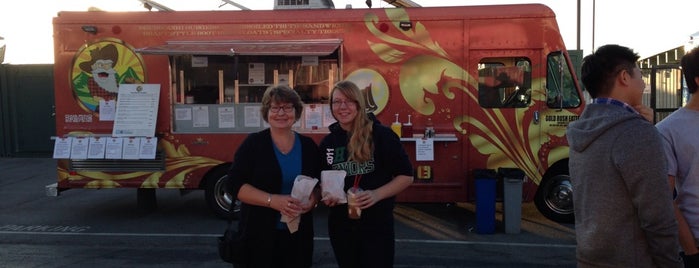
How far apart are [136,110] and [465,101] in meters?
4.35

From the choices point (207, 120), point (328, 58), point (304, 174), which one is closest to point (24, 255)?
point (207, 120)

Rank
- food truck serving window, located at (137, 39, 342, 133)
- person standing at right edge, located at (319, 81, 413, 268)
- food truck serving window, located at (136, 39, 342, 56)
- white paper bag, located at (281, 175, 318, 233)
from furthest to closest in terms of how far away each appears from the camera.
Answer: food truck serving window, located at (137, 39, 342, 133) < food truck serving window, located at (136, 39, 342, 56) < person standing at right edge, located at (319, 81, 413, 268) < white paper bag, located at (281, 175, 318, 233)

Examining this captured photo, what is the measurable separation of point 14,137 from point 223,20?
11036mm

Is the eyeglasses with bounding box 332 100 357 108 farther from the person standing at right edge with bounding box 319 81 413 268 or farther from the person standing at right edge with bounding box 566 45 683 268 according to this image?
the person standing at right edge with bounding box 566 45 683 268

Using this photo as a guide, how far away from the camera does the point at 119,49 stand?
27.1 ft

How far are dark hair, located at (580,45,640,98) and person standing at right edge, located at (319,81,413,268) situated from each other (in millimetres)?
1249

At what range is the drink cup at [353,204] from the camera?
10.7 feet

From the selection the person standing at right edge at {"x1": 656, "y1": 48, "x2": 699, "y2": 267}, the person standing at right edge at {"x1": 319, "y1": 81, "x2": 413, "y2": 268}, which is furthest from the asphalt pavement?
the person standing at right edge at {"x1": 656, "y1": 48, "x2": 699, "y2": 267}

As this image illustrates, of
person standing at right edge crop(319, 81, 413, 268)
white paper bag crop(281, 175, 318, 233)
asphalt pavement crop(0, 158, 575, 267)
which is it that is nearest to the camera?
Answer: white paper bag crop(281, 175, 318, 233)

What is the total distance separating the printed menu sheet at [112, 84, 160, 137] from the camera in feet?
26.6

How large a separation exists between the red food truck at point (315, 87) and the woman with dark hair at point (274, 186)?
4362 mm

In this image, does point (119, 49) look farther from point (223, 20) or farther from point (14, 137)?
point (14, 137)

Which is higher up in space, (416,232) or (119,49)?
(119,49)

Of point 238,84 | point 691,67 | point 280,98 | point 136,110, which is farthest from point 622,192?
point 136,110
